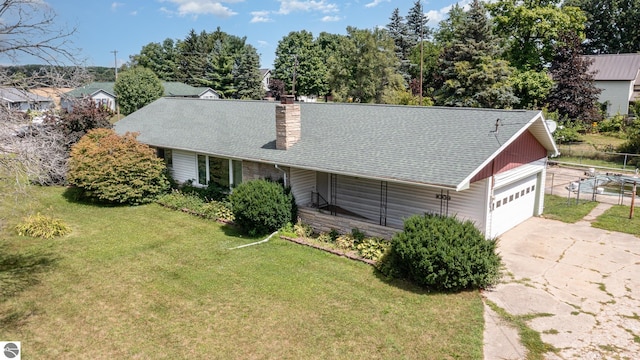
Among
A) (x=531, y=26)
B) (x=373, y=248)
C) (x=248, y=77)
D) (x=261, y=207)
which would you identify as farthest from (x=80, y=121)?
(x=248, y=77)

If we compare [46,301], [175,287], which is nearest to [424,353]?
[175,287]

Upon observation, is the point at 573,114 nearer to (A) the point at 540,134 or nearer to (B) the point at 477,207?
(A) the point at 540,134

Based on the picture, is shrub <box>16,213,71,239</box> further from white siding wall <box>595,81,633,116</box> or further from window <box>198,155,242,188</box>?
white siding wall <box>595,81,633,116</box>

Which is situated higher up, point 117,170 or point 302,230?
point 117,170

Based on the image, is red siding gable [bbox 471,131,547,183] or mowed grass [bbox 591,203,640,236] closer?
red siding gable [bbox 471,131,547,183]

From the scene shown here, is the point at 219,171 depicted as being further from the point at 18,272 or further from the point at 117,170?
the point at 18,272

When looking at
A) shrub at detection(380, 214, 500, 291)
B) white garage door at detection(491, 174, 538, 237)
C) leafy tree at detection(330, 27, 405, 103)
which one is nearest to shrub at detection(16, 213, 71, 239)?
shrub at detection(380, 214, 500, 291)

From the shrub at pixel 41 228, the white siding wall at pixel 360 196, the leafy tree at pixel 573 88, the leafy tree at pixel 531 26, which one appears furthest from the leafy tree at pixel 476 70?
the shrub at pixel 41 228
